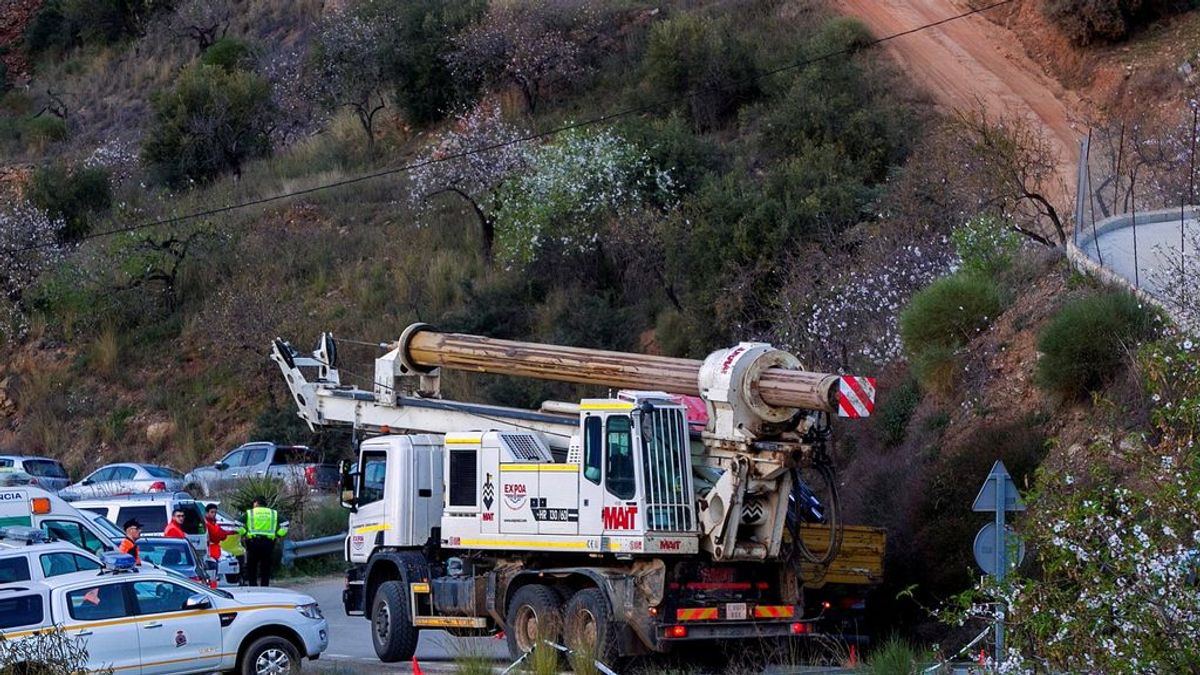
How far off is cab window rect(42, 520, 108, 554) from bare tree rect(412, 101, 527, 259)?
24258 millimetres

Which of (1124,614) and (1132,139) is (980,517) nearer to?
(1124,614)

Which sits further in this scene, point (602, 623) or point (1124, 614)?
point (602, 623)

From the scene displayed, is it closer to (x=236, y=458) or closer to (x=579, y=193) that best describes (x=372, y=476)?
(x=236, y=458)

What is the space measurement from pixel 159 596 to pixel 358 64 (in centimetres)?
4529

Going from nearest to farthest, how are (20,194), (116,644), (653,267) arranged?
(116,644), (653,267), (20,194)

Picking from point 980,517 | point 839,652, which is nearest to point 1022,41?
point 980,517

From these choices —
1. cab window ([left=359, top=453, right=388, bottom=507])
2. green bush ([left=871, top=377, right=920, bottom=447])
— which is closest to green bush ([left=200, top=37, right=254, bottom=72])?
green bush ([left=871, top=377, right=920, bottom=447])

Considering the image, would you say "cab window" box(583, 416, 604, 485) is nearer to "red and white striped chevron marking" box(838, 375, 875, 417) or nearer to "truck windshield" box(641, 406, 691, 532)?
"truck windshield" box(641, 406, 691, 532)

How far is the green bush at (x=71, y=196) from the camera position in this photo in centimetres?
5572

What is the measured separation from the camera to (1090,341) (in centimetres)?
1942

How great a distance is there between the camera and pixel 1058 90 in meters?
42.8

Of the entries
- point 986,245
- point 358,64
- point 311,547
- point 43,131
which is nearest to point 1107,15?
point 986,245

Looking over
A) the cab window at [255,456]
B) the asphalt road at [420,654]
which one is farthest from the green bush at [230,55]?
the asphalt road at [420,654]

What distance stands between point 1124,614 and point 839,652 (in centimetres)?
876
